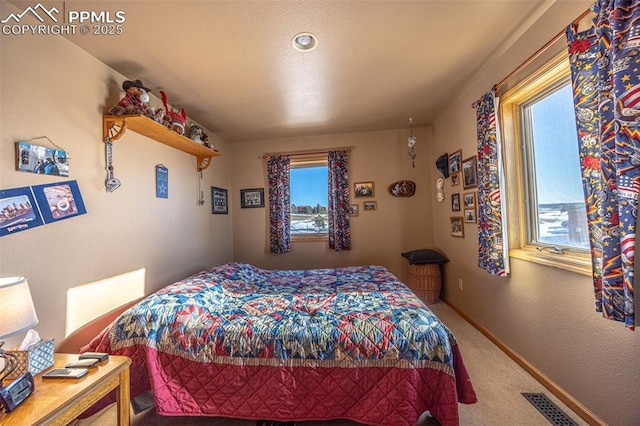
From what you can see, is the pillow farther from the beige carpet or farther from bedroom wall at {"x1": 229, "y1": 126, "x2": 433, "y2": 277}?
the beige carpet

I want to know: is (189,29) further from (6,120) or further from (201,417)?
(201,417)

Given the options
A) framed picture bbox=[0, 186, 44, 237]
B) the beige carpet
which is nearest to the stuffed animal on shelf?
framed picture bbox=[0, 186, 44, 237]

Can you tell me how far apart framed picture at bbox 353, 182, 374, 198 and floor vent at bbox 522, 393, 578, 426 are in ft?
8.43

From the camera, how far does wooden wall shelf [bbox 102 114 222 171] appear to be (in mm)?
1772

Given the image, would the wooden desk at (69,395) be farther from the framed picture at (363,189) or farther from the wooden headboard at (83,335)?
the framed picture at (363,189)

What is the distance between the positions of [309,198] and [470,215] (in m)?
2.14

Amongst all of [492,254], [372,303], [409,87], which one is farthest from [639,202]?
[409,87]

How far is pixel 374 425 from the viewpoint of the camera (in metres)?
1.31

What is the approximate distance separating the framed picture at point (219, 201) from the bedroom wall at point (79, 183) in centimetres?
79

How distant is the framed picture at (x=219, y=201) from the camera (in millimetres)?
3295

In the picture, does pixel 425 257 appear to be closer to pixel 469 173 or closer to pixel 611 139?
pixel 469 173

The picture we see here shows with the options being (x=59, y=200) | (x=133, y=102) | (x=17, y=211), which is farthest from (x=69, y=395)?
(x=133, y=102)

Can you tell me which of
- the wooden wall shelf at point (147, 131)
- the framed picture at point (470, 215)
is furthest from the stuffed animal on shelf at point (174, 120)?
the framed picture at point (470, 215)

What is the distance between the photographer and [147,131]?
2068 mm
